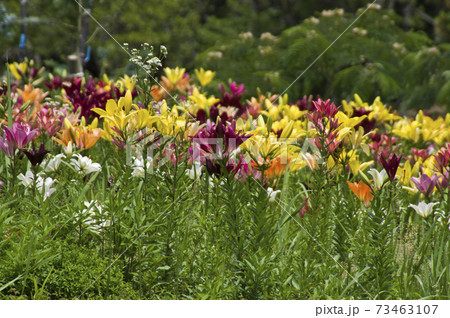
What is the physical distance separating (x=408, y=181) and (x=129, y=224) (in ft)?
5.44

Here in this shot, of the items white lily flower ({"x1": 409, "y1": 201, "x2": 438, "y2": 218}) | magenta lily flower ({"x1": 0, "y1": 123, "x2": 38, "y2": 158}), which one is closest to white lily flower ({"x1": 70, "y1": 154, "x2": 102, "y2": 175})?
magenta lily flower ({"x1": 0, "y1": 123, "x2": 38, "y2": 158})

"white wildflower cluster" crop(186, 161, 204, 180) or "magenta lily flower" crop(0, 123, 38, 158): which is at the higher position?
"magenta lily flower" crop(0, 123, 38, 158)

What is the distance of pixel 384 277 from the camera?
6.89 feet

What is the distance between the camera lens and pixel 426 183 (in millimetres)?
2729

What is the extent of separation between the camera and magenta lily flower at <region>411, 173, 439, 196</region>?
2686mm

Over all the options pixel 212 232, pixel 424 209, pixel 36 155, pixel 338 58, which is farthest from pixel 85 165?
pixel 338 58

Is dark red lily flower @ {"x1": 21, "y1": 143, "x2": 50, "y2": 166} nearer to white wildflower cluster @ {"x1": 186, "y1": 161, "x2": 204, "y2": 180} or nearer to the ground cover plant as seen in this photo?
the ground cover plant

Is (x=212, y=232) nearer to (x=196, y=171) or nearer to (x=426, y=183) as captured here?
(x=196, y=171)

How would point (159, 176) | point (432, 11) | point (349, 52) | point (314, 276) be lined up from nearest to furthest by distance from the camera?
Result: point (314, 276) < point (159, 176) < point (349, 52) < point (432, 11)

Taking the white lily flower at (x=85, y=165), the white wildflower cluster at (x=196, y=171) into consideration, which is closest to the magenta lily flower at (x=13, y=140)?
the white lily flower at (x=85, y=165)

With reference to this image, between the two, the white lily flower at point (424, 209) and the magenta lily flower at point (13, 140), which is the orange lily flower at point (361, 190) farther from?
the magenta lily flower at point (13, 140)

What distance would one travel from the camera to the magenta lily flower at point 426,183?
8.81 ft
